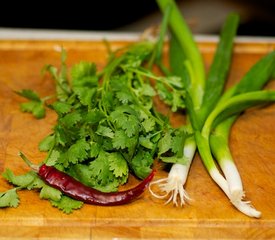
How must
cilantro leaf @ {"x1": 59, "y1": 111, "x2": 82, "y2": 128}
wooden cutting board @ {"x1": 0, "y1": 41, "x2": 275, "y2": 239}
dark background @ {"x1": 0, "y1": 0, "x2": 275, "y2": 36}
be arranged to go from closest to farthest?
wooden cutting board @ {"x1": 0, "y1": 41, "x2": 275, "y2": 239}, cilantro leaf @ {"x1": 59, "y1": 111, "x2": 82, "y2": 128}, dark background @ {"x1": 0, "y1": 0, "x2": 275, "y2": 36}

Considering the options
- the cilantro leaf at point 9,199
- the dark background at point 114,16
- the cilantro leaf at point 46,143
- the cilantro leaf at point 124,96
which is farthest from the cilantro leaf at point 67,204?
the dark background at point 114,16

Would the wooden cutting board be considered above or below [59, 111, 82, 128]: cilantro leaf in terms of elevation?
below

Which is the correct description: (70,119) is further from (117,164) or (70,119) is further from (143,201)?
(143,201)

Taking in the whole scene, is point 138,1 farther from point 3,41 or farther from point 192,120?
point 192,120

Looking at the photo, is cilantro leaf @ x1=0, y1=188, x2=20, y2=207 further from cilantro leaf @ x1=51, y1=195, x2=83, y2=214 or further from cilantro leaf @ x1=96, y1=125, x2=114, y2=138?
cilantro leaf @ x1=96, y1=125, x2=114, y2=138

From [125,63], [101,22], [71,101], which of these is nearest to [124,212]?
[71,101]

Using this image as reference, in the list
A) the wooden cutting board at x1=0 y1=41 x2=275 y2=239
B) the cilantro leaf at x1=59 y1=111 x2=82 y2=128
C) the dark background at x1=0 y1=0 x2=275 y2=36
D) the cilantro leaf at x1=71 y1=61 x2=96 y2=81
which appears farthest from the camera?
the dark background at x1=0 y1=0 x2=275 y2=36

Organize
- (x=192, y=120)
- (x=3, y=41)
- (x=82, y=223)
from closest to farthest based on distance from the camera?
(x=82, y=223), (x=192, y=120), (x=3, y=41)

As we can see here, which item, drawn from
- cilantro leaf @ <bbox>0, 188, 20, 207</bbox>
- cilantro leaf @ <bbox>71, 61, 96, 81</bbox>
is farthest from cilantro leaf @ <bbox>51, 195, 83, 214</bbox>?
cilantro leaf @ <bbox>71, 61, 96, 81</bbox>
